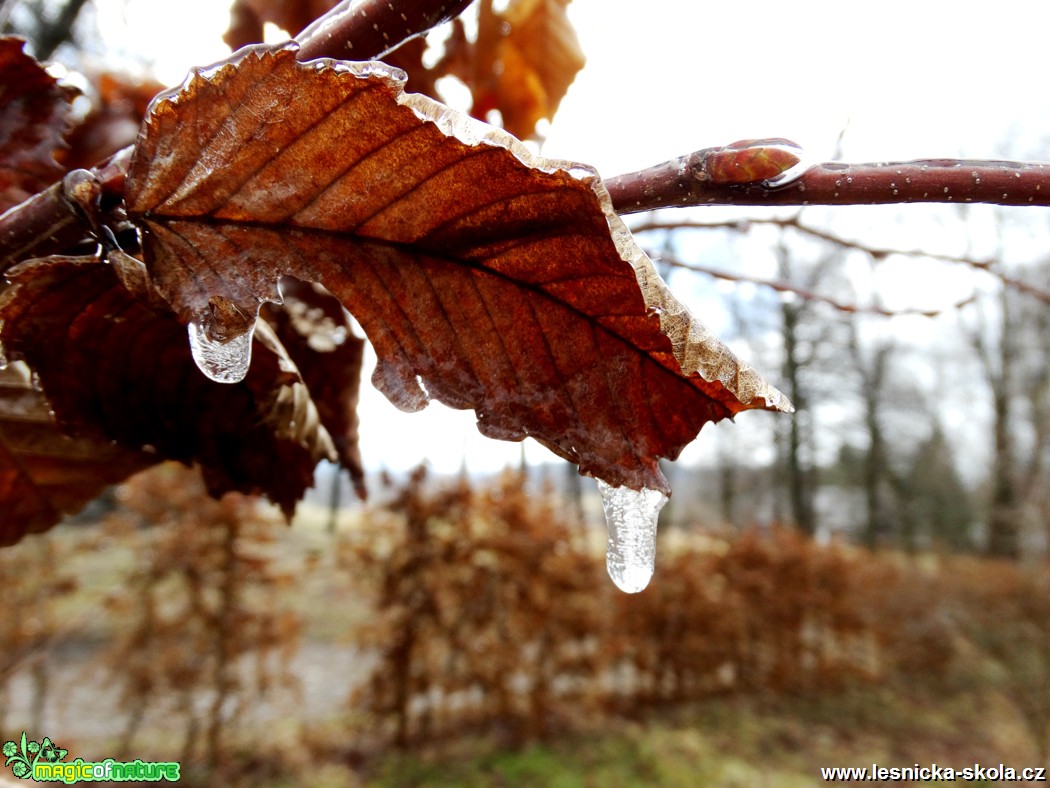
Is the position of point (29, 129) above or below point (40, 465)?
above

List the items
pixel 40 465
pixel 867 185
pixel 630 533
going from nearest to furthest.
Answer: pixel 867 185 → pixel 630 533 → pixel 40 465

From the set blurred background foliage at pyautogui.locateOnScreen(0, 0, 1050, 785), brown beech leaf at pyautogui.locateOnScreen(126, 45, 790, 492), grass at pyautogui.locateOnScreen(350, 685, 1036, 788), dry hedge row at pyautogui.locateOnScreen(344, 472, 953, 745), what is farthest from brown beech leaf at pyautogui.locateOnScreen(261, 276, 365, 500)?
grass at pyautogui.locateOnScreen(350, 685, 1036, 788)

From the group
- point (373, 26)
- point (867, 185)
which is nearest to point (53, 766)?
point (373, 26)

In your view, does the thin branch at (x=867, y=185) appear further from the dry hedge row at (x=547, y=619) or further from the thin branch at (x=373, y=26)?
the dry hedge row at (x=547, y=619)

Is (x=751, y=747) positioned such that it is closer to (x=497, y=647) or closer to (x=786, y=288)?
(x=497, y=647)

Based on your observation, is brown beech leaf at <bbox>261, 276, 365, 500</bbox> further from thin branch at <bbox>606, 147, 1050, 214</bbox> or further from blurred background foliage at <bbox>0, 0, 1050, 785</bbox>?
blurred background foliage at <bbox>0, 0, 1050, 785</bbox>

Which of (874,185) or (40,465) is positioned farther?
(40,465)

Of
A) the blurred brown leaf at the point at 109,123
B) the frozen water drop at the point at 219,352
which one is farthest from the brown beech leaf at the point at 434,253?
the blurred brown leaf at the point at 109,123
